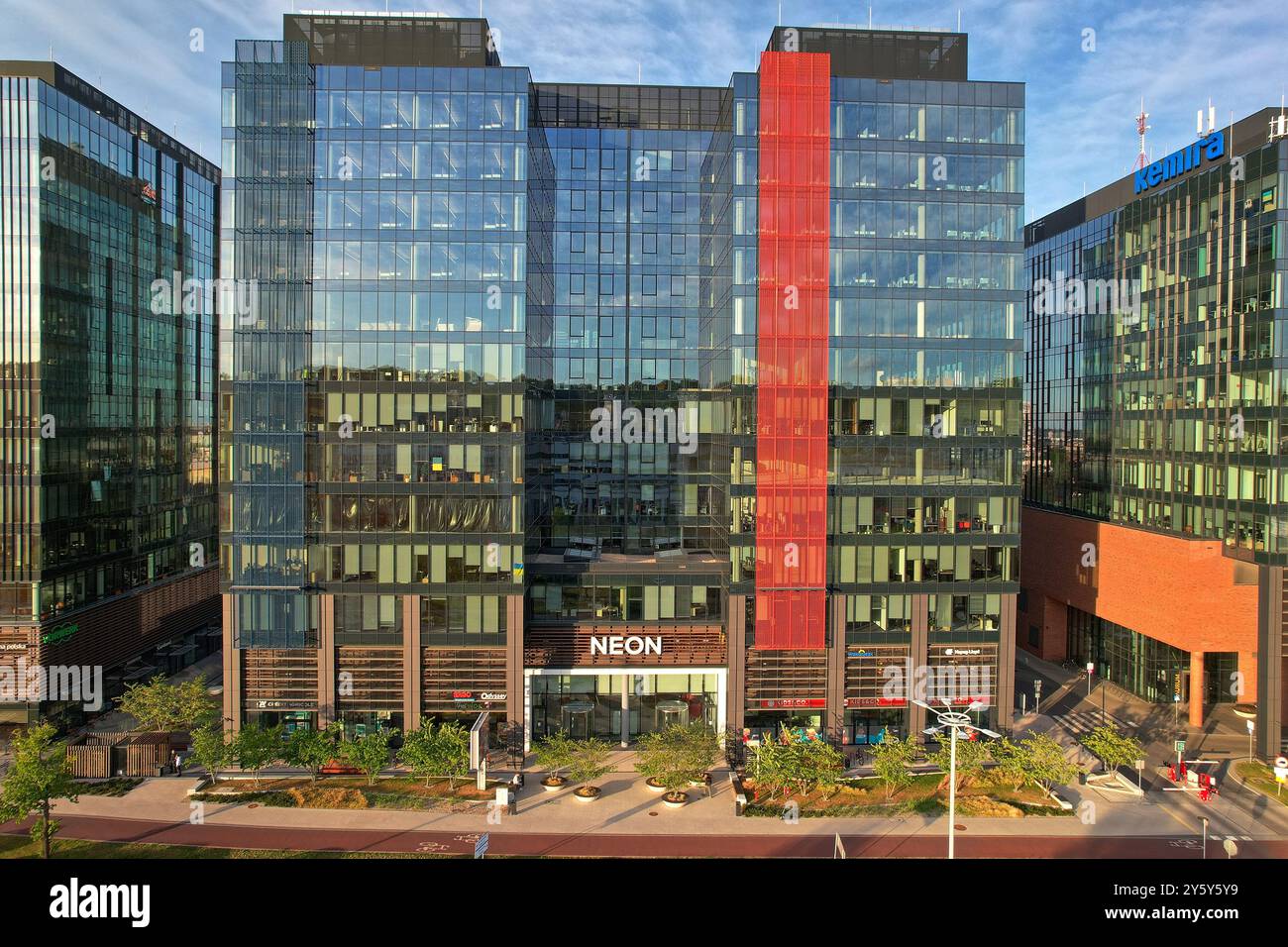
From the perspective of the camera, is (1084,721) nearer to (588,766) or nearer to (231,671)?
(588,766)

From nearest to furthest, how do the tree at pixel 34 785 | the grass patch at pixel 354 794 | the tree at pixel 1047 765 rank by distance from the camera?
the tree at pixel 34 785, the tree at pixel 1047 765, the grass patch at pixel 354 794

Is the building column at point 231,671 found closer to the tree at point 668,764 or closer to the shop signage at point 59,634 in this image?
the shop signage at point 59,634

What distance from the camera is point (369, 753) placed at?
43250 millimetres

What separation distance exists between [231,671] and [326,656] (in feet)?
19.8

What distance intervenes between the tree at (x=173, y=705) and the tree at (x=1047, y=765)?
4776 centimetres

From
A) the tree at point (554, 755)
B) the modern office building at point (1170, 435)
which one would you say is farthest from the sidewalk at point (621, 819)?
the modern office building at point (1170, 435)

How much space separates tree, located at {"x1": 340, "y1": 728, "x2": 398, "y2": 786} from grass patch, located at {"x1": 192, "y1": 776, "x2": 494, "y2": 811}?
1205mm

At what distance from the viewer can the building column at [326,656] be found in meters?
49.6

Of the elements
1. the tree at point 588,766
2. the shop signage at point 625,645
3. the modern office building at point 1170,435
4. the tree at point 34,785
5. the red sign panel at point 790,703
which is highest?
the modern office building at point 1170,435

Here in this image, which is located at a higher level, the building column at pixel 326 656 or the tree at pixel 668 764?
the building column at pixel 326 656

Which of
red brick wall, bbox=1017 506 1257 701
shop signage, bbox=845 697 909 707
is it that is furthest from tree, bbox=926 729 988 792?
red brick wall, bbox=1017 506 1257 701

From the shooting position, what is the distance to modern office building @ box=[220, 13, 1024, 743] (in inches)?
1953

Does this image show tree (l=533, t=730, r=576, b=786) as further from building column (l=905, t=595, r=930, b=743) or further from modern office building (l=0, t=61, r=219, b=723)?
modern office building (l=0, t=61, r=219, b=723)

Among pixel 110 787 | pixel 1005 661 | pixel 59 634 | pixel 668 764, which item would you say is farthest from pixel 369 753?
pixel 1005 661
